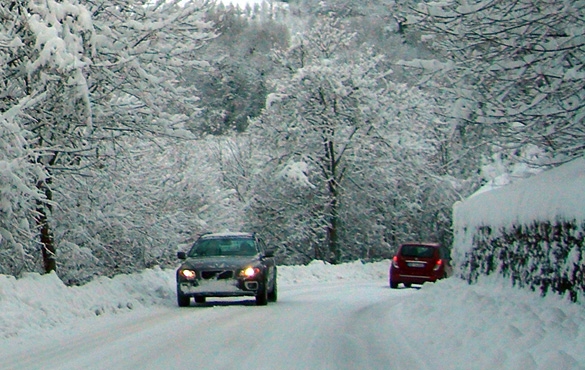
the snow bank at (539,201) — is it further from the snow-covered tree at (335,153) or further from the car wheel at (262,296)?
the snow-covered tree at (335,153)

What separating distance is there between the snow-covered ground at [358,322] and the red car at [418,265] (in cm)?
606

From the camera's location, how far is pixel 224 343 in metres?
11.1

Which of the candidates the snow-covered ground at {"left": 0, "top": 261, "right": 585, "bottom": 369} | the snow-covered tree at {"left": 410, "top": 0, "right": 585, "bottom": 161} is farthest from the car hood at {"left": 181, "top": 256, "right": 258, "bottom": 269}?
the snow-covered tree at {"left": 410, "top": 0, "right": 585, "bottom": 161}

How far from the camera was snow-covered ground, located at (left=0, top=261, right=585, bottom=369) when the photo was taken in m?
9.12

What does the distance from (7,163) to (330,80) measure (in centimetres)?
3165

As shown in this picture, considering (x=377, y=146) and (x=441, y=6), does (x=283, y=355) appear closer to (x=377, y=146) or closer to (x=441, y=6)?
(x=441, y=6)

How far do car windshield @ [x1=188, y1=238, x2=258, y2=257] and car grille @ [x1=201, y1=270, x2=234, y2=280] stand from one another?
1.36m

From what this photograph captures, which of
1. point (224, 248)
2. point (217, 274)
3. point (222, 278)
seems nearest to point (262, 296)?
point (222, 278)

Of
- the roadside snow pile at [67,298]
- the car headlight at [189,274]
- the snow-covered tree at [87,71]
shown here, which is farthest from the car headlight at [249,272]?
the snow-covered tree at [87,71]

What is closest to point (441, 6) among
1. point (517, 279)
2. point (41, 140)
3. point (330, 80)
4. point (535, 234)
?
point (535, 234)

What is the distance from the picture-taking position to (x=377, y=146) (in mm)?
44375

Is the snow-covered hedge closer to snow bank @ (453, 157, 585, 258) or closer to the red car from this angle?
Answer: snow bank @ (453, 157, 585, 258)

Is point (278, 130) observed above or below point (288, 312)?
above

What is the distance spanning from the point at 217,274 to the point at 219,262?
0.31m
